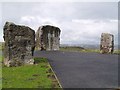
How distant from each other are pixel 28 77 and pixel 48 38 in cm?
3355

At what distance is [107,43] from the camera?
53.9 metres

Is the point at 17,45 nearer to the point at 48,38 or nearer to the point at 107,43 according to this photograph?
the point at 48,38

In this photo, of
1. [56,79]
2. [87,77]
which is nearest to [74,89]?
[56,79]

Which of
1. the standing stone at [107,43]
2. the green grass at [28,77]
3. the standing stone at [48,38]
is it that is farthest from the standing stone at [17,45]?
the standing stone at [107,43]

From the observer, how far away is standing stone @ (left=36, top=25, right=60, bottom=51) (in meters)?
56.3

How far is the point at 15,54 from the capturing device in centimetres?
3016

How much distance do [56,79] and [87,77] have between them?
3.20 meters

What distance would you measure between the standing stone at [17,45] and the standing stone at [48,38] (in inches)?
998

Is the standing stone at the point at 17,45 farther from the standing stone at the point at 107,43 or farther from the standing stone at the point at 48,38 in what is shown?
the standing stone at the point at 107,43

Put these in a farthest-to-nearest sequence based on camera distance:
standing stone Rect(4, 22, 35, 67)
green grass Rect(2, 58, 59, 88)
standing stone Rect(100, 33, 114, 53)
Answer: standing stone Rect(100, 33, 114, 53) → standing stone Rect(4, 22, 35, 67) → green grass Rect(2, 58, 59, 88)

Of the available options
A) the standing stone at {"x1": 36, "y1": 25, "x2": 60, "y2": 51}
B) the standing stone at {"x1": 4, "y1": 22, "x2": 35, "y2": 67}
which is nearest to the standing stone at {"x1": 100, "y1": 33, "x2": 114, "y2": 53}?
the standing stone at {"x1": 36, "y1": 25, "x2": 60, "y2": 51}

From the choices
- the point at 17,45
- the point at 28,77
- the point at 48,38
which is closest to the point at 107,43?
the point at 48,38

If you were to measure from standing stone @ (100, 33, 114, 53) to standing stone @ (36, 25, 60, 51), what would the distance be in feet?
31.6

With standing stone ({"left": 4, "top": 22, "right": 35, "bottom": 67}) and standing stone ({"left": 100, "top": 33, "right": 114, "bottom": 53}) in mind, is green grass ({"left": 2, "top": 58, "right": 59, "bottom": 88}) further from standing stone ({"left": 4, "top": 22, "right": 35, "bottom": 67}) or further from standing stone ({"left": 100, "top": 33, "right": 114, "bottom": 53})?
standing stone ({"left": 100, "top": 33, "right": 114, "bottom": 53})
